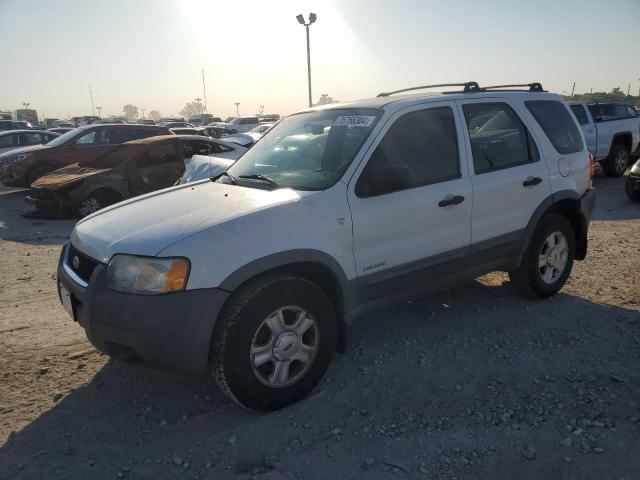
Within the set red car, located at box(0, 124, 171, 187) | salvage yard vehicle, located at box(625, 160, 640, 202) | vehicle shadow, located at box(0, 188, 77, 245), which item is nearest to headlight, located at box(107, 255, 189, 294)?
vehicle shadow, located at box(0, 188, 77, 245)

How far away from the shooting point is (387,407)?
3102 mm

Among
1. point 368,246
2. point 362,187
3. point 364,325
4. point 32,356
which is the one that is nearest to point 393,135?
point 362,187

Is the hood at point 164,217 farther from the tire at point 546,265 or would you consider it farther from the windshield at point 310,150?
the tire at point 546,265

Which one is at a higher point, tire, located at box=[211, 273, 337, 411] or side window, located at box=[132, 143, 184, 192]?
side window, located at box=[132, 143, 184, 192]

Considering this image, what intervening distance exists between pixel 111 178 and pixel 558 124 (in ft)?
24.0

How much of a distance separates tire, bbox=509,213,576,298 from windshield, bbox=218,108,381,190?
6.47 feet

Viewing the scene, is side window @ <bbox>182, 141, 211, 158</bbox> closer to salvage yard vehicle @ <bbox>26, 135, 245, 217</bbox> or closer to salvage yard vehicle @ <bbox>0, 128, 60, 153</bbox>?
salvage yard vehicle @ <bbox>26, 135, 245, 217</bbox>

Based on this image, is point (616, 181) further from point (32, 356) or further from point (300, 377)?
point (32, 356)

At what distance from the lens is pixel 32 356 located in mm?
3846

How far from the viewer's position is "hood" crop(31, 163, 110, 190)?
8.91 meters

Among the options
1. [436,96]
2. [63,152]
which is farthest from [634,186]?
[63,152]

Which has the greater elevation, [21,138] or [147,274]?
[21,138]

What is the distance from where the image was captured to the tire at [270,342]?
9.20 ft

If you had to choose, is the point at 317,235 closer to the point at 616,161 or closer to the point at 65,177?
the point at 65,177
